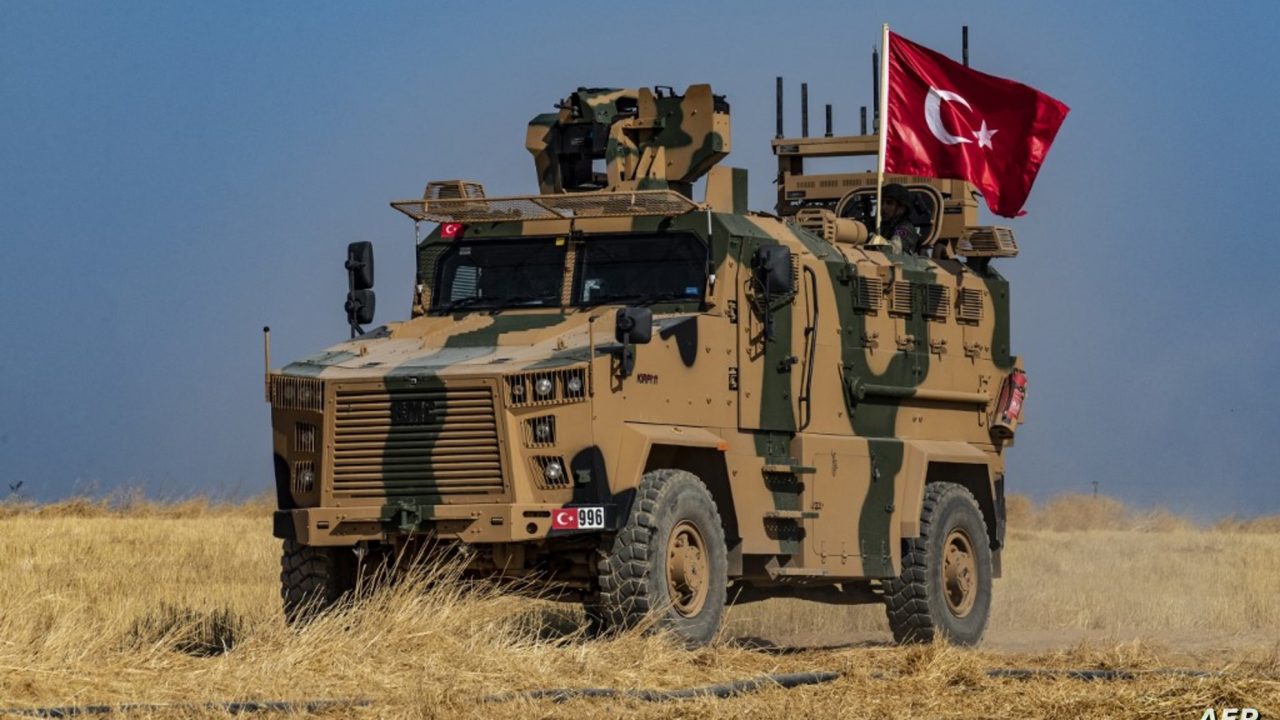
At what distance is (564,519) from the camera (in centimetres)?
1365

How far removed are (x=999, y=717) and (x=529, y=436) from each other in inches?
158

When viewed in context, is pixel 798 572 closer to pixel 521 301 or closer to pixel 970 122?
pixel 521 301

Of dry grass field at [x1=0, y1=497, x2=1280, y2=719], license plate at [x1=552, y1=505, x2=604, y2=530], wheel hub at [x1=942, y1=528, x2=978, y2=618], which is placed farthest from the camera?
wheel hub at [x1=942, y1=528, x2=978, y2=618]

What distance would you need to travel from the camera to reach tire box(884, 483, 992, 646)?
17.0m

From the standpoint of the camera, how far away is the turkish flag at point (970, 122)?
66.1 ft

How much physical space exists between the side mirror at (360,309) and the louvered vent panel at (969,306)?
488 centimetres

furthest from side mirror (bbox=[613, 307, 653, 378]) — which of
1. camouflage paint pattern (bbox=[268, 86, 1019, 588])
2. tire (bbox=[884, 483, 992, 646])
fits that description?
tire (bbox=[884, 483, 992, 646])

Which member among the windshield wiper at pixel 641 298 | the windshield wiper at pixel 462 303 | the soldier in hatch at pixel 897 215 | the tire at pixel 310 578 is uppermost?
the soldier in hatch at pixel 897 215

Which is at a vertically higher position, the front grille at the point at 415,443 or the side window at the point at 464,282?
the side window at the point at 464,282

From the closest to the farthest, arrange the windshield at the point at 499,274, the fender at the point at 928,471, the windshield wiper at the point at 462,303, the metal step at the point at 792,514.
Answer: the metal step at the point at 792,514 < the windshield at the point at 499,274 < the windshield wiper at the point at 462,303 < the fender at the point at 928,471

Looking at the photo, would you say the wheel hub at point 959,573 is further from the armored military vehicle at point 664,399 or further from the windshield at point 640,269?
the windshield at point 640,269

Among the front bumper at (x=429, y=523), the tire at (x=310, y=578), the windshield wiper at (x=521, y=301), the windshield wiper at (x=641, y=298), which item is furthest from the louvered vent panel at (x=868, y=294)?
the tire at (x=310, y=578)

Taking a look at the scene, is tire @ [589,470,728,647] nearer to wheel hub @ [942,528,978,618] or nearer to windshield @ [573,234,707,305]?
windshield @ [573,234,707,305]

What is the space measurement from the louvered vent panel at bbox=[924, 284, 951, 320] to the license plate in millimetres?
4911
